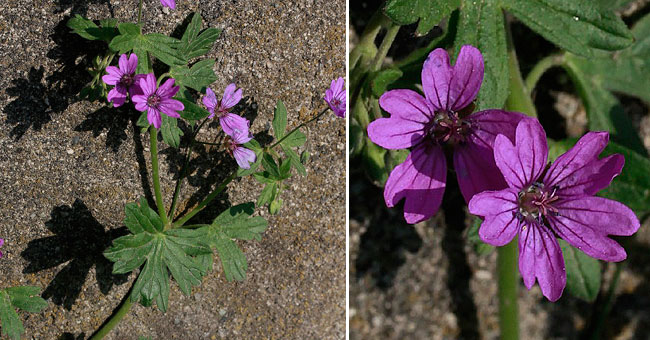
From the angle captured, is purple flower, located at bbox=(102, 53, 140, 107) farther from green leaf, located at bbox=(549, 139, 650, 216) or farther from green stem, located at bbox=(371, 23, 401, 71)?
green leaf, located at bbox=(549, 139, 650, 216)

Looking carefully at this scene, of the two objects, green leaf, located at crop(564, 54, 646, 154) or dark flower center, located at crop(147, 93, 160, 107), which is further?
green leaf, located at crop(564, 54, 646, 154)

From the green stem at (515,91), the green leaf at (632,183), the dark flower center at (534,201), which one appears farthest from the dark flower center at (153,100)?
the green leaf at (632,183)

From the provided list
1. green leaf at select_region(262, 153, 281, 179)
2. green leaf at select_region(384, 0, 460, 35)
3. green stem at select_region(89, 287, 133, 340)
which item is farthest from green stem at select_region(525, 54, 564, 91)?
green stem at select_region(89, 287, 133, 340)

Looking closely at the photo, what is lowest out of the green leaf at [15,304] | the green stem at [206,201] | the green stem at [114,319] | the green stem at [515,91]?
the green stem at [114,319]

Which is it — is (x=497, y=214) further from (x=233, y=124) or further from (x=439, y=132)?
(x=233, y=124)

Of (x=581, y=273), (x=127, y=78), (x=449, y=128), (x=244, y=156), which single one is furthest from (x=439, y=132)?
(x=581, y=273)

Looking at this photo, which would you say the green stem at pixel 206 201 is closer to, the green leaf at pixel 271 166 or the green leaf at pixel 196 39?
the green leaf at pixel 271 166
